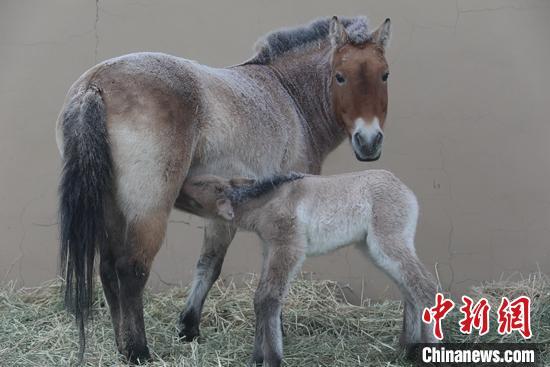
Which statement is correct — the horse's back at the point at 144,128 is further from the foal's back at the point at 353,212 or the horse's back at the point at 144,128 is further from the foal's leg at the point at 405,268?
the foal's leg at the point at 405,268

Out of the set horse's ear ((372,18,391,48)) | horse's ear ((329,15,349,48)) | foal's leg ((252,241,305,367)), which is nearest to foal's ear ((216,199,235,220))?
foal's leg ((252,241,305,367))

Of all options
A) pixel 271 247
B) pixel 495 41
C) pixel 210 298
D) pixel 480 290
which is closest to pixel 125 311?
pixel 271 247

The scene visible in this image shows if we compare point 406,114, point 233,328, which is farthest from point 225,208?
point 406,114

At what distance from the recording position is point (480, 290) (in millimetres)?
5648

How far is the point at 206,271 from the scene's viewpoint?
5012 millimetres

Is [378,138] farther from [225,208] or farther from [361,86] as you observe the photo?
[225,208]

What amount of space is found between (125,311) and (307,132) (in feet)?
5.83

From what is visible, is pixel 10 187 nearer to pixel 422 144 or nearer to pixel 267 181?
pixel 267 181

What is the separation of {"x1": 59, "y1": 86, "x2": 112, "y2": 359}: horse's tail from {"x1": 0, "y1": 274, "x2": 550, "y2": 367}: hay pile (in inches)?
A: 23.5

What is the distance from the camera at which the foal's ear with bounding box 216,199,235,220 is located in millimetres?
4211

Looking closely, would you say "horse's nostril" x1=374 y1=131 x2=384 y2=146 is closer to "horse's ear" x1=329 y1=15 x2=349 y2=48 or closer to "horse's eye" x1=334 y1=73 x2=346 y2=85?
"horse's eye" x1=334 y1=73 x2=346 y2=85

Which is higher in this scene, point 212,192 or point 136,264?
point 212,192

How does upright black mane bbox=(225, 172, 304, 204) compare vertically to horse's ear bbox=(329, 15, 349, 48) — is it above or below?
below

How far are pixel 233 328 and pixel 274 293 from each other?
1.35 meters
